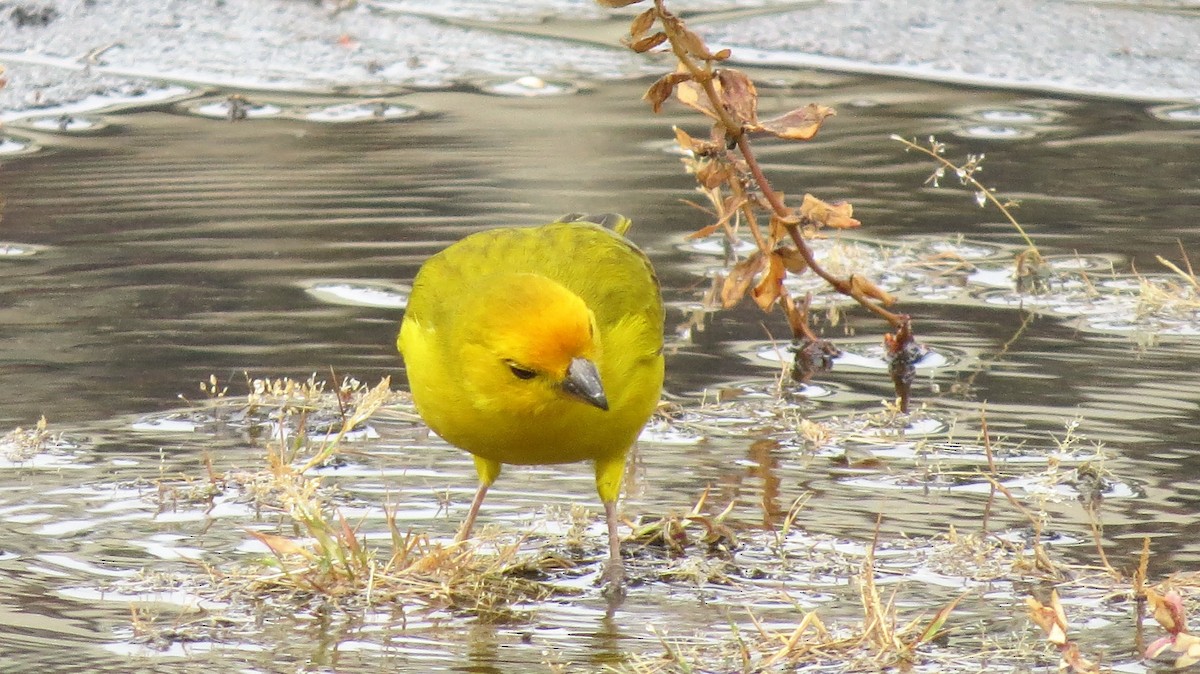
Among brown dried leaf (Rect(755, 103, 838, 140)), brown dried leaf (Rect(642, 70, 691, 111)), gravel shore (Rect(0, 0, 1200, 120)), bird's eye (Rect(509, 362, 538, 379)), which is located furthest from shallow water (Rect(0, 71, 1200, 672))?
brown dried leaf (Rect(642, 70, 691, 111))

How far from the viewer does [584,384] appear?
3.86 metres

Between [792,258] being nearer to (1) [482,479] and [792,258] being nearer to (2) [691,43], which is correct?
(2) [691,43]

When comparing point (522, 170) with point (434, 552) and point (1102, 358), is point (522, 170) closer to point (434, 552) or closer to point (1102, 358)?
point (1102, 358)

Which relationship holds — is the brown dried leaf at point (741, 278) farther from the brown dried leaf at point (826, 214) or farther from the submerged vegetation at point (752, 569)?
the submerged vegetation at point (752, 569)

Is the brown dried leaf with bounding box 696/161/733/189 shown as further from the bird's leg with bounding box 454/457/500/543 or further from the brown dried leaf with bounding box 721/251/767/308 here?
the bird's leg with bounding box 454/457/500/543

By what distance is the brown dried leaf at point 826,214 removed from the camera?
5.21 m

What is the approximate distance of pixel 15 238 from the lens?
716 cm

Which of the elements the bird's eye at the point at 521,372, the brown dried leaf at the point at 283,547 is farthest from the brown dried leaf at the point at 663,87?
the brown dried leaf at the point at 283,547

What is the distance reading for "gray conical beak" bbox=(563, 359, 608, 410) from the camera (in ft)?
12.7

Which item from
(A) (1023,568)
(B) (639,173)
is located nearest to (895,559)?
(A) (1023,568)

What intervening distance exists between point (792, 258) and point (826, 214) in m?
0.19

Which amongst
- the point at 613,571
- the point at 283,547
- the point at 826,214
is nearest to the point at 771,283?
the point at 826,214

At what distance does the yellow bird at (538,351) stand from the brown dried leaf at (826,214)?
0.70 m

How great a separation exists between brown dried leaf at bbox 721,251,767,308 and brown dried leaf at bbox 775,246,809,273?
6 cm
